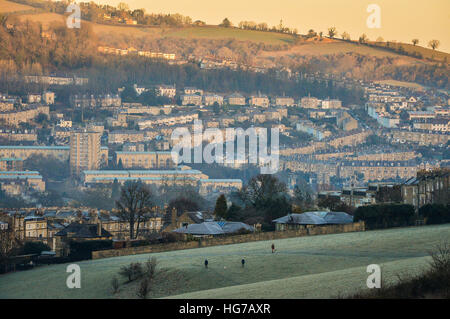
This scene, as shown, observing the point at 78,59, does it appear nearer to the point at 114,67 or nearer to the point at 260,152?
the point at 114,67

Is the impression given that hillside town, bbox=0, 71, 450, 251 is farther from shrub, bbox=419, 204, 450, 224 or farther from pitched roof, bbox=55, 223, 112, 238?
shrub, bbox=419, 204, 450, 224

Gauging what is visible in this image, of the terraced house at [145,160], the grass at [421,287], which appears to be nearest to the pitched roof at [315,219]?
the grass at [421,287]

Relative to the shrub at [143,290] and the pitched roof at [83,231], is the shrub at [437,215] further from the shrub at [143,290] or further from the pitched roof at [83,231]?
the shrub at [143,290]

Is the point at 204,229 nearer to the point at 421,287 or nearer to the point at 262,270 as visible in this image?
the point at 262,270

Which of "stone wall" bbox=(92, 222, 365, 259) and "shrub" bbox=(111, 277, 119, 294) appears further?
"stone wall" bbox=(92, 222, 365, 259)

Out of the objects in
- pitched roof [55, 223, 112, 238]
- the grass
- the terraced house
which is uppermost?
the grass

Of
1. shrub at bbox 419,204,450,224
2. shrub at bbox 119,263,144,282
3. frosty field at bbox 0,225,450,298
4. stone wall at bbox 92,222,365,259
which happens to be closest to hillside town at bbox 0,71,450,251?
shrub at bbox 419,204,450,224

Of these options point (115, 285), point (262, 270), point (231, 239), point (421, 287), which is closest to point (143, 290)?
point (115, 285)
